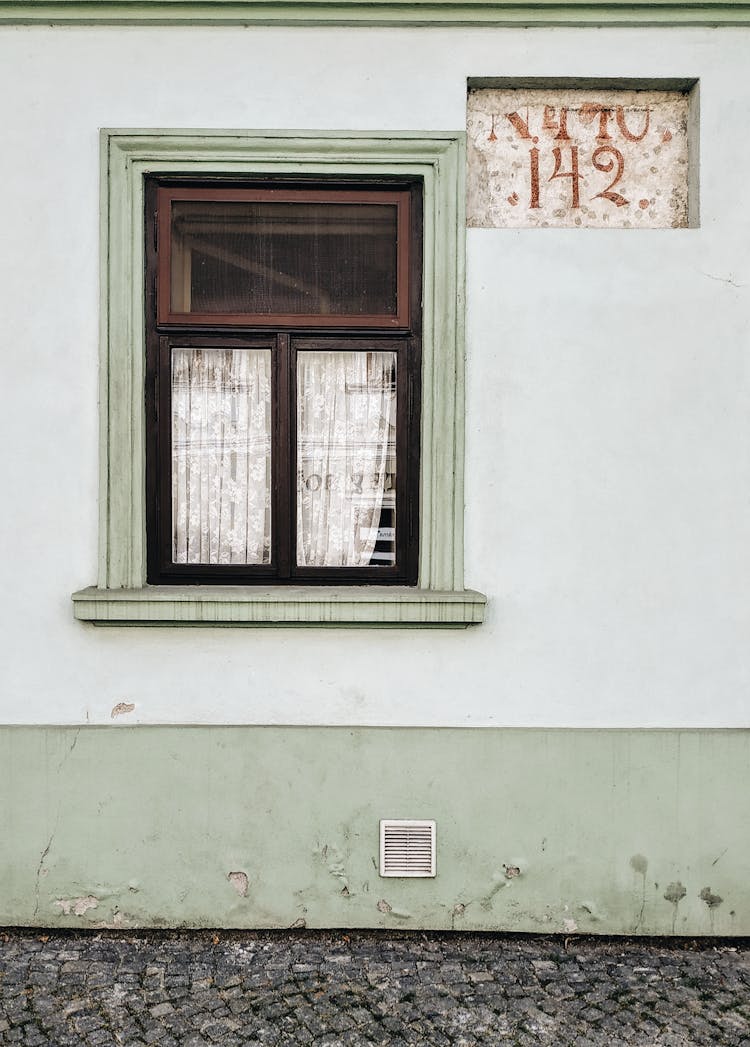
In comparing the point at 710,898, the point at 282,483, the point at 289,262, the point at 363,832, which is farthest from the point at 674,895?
the point at 289,262

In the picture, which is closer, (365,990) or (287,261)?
(365,990)

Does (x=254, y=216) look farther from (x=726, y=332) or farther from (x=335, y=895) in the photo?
(x=335, y=895)

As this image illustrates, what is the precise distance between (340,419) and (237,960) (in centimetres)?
230

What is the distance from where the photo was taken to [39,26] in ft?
11.8

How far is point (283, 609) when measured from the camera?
3.62 m

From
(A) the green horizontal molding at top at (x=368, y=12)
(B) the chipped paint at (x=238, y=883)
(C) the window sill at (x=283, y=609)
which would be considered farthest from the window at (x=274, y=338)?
(B) the chipped paint at (x=238, y=883)

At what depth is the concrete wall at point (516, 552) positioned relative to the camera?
11.9ft

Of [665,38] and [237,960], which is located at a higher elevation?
[665,38]

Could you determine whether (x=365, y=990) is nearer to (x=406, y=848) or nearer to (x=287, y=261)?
(x=406, y=848)

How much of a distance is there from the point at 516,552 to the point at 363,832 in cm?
137

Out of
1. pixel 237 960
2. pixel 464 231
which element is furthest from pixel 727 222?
pixel 237 960

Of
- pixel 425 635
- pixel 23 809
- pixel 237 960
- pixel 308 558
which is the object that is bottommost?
pixel 237 960

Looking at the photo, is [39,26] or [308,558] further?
[308,558]

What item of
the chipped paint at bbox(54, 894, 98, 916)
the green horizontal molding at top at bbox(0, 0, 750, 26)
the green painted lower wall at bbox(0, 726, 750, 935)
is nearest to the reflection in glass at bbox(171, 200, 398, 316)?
the green horizontal molding at top at bbox(0, 0, 750, 26)
